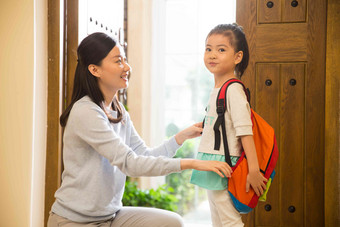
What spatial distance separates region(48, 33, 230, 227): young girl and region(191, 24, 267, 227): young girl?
0.40 feet

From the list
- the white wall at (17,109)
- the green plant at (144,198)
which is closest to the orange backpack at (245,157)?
the white wall at (17,109)

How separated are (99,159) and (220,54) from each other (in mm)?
737

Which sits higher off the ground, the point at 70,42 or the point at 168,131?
the point at 70,42

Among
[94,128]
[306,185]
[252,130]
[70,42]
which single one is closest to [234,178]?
[252,130]

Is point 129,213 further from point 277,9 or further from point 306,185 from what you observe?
point 277,9

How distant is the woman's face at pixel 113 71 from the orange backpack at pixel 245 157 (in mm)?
479

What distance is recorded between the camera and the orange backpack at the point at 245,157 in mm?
1610

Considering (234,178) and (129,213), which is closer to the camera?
(234,178)

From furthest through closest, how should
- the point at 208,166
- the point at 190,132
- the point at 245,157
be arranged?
the point at 190,132 < the point at 245,157 < the point at 208,166

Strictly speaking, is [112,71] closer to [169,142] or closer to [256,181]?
[169,142]

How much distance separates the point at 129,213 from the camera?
1785 millimetres

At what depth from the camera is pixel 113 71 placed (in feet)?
5.77

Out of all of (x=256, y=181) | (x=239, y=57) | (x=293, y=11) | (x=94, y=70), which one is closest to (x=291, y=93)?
(x=293, y=11)

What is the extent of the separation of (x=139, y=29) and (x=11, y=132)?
205 cm
